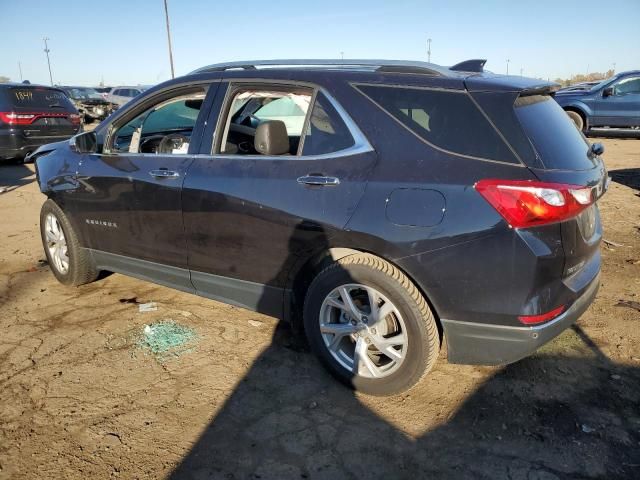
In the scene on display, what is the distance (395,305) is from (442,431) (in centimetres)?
66

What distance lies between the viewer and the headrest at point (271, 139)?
3.00 metres

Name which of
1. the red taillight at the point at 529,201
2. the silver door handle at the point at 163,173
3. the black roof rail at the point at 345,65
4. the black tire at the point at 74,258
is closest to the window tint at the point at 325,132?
the black roof rail at the point at 345,65

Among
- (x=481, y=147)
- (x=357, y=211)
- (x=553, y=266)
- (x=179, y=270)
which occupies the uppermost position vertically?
(x=481, y=147)

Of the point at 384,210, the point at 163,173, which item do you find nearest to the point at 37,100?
the point at 163,173

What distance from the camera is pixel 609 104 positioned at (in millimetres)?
13516

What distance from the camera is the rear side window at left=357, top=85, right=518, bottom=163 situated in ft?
7.86

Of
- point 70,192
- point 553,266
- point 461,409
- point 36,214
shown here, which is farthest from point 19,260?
point 553,266

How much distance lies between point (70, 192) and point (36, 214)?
12.4ft

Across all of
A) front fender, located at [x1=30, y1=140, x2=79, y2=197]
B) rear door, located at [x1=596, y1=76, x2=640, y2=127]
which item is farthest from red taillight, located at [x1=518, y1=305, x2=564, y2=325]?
rear door, located at [x1=596, y1=76, x2=640, y2=127]

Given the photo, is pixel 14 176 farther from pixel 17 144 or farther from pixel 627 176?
pixel 627 176

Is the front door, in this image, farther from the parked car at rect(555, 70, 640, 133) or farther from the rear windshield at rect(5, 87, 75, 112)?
the parked car at rect(555, 70, 640, 133)

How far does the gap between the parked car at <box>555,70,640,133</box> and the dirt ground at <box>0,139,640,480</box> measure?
11701 millimetres

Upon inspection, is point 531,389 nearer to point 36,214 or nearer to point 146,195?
point 146,195

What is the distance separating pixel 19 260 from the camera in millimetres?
5211
